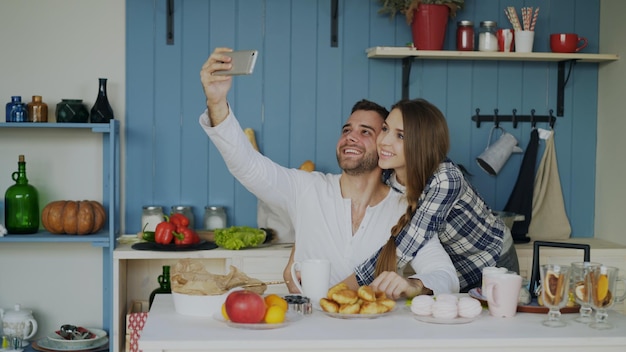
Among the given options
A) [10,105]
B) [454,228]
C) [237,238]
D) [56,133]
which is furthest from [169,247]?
[454,228]

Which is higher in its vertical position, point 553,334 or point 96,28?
point 96,28

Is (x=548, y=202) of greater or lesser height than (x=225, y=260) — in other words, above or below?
above

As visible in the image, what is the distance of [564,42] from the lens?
404 cm

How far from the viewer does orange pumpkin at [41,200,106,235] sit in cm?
375

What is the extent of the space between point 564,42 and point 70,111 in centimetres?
226

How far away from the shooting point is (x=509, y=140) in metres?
A: 4.17

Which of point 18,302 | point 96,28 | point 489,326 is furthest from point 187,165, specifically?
point 489,326

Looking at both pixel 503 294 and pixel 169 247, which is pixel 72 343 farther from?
pixel 503 294

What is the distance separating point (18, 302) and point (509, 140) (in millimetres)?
2431

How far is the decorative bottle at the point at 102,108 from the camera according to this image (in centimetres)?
383

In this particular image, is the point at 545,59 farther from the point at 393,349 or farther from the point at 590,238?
the point at 393,349

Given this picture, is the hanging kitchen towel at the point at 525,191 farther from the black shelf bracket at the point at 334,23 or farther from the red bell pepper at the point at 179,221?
the red bell pepper at the point at 179,221

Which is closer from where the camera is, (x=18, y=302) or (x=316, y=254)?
(x=316, y=254)

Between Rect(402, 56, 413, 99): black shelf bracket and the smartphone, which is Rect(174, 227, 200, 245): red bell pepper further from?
the smartphone
